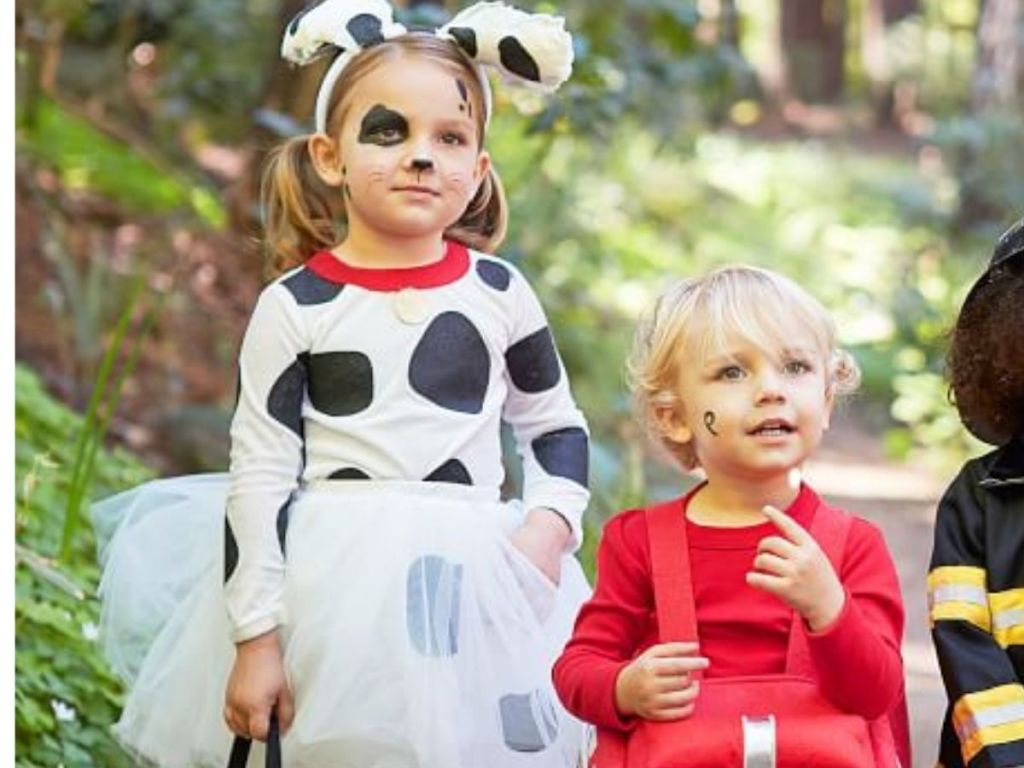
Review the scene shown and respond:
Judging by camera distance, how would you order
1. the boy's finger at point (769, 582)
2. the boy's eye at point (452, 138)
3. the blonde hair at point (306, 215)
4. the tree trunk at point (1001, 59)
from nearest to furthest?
the boy's finger at point (769, 582) < the boy's eye at point (452, 138) < the blonde hair at point (306, 215) < the tree trunk at point (1001, 59)

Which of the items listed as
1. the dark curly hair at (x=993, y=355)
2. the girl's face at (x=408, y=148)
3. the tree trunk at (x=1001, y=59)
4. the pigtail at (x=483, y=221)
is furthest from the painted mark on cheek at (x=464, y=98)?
the tree trunk at (x=1001, y=59)

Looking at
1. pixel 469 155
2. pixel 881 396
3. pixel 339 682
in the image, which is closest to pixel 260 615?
pixel 339 682

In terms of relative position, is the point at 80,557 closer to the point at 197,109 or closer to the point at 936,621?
the point at 936,621

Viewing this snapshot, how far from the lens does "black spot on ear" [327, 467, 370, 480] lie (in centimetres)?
380

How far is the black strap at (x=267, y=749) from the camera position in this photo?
12.1 feet

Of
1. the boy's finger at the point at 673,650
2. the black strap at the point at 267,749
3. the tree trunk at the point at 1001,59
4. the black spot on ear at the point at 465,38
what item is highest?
the tree trunk at the point at 1001,59

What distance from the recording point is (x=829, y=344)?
3.50 metres

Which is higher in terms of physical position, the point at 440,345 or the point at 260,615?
the point at 440,345

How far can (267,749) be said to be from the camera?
3701mm

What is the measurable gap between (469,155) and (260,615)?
88cm

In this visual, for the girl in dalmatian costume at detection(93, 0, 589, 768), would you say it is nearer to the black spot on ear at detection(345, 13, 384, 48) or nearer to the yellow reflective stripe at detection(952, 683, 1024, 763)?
the black spot on ear at detection(345, 13, 384, 48)

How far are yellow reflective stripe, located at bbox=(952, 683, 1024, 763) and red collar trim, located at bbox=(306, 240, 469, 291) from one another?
116 centimetres

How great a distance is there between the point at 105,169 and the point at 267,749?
7073mm

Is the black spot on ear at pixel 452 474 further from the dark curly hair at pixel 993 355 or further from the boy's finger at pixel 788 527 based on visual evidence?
the dark curly hair at pixel 993 355
